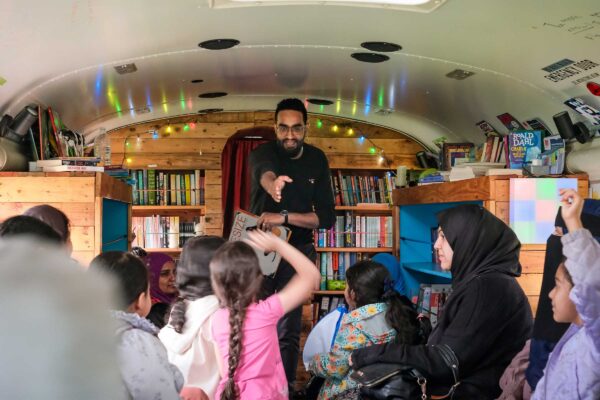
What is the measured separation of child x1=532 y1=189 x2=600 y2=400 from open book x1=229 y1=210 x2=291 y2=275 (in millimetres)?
1623

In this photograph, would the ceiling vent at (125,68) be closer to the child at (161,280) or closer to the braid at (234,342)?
the child at (161,280)

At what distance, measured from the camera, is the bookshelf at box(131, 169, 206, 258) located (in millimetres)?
5949

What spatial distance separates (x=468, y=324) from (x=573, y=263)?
828mm

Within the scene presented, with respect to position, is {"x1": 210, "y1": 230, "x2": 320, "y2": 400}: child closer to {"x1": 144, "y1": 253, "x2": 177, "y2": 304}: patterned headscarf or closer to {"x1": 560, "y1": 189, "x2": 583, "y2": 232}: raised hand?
{"x1": 560, "y1": 189, "x2": 583, "y2": 232}: raised hand

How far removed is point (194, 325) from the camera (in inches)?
92.2

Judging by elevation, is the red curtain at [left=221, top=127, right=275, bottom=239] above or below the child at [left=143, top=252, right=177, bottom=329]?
above

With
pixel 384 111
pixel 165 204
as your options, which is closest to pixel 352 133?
pixel 384 111

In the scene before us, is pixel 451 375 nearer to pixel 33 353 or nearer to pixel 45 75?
pixel 33 353

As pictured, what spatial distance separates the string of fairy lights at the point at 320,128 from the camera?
5977 mm

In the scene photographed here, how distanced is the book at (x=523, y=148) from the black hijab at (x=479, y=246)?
135 cm

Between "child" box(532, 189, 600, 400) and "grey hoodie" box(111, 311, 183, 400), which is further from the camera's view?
"child" box(532, 189, 600, 400)

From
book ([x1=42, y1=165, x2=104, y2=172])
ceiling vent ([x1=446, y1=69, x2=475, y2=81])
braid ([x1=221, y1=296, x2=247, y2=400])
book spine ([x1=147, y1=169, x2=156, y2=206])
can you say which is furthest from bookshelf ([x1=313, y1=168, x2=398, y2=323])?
braid ([x1=221, y1=296, x2=247, y2=400])

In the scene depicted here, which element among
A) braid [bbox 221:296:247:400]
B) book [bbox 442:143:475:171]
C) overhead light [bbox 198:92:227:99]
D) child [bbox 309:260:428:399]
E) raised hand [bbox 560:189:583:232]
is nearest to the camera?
raised hand [bbox 560:189:583:232]

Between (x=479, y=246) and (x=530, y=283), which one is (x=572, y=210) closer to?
(x=479, y=246)
